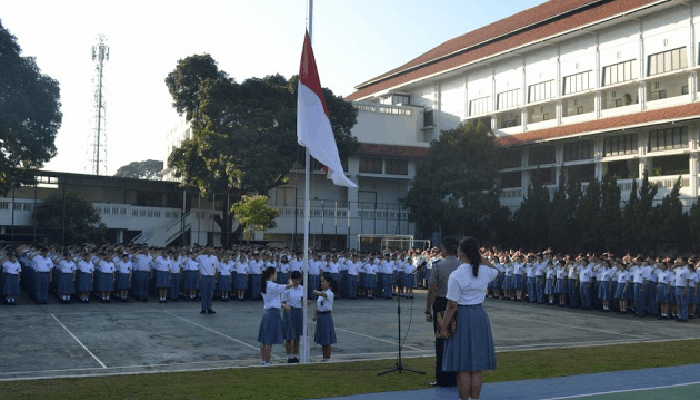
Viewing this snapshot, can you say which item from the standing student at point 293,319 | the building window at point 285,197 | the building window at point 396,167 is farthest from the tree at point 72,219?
the standing student at point 293,319

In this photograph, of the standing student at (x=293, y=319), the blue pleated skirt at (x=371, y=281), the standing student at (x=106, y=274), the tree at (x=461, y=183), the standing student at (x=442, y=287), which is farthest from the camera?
the tree at (x=461, y=183)

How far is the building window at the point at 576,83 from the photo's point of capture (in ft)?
143

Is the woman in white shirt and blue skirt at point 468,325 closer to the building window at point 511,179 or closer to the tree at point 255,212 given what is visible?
the tree at point 255,212

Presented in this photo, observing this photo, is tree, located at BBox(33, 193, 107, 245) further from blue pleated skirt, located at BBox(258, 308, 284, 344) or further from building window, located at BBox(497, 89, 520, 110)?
blue pleated skirt, located at BBox(258, 308, 284, 344)

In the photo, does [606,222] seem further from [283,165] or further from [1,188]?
[1,188]

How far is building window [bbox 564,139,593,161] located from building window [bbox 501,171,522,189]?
4.98 metres

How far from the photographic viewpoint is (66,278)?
72.3 feet

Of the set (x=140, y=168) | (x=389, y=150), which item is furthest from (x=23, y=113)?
(x=140, y=168)

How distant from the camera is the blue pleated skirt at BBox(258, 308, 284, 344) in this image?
1155 centimetres

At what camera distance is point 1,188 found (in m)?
31.2

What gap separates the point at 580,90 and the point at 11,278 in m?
34.4

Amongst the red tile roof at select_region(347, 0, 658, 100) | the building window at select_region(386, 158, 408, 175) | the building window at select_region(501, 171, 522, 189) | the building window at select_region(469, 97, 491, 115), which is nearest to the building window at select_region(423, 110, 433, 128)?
Result: the red tile roof at select_region(347, 0, 658, 100)

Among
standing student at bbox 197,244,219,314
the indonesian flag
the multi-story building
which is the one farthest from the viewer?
the multi-story building

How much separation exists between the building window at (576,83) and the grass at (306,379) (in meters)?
33.4
